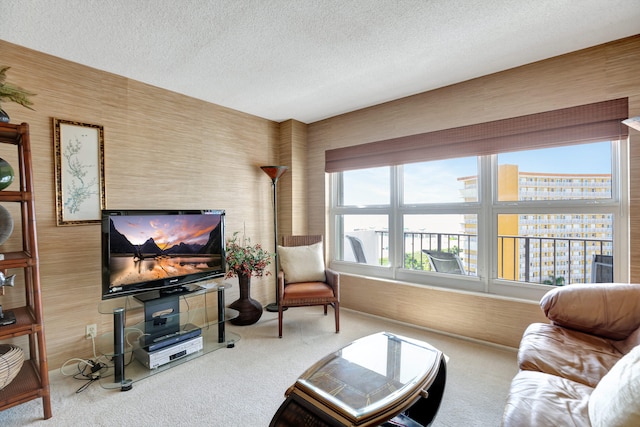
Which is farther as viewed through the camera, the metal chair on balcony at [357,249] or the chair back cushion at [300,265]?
the metal chair on balcony at [357,249]

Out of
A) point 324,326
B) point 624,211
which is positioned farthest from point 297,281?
point 624,211

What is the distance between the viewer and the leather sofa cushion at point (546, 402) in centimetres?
116

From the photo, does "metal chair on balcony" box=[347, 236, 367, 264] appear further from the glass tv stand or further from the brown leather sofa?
the brown leather sofa

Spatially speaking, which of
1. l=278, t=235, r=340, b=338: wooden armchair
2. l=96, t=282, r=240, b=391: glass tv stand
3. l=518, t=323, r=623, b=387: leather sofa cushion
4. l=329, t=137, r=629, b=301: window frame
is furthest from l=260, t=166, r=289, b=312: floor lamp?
l=518, t=323, r=623, b=387: leather sofa cushion

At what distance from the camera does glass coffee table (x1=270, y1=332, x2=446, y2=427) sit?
1.28 metres

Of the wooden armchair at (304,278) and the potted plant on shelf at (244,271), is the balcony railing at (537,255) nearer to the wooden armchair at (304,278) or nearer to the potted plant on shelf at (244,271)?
the wooden armchair at (304,278)

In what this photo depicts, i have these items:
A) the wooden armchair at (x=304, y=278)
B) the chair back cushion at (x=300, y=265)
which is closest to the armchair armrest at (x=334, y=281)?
the wooden armchair at (x=304, y=278)

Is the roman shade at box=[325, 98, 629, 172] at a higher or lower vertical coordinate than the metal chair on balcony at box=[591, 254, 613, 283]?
higher

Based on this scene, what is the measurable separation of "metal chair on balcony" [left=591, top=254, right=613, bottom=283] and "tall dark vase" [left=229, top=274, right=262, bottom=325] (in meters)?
3.07

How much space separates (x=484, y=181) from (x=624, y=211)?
993 mm

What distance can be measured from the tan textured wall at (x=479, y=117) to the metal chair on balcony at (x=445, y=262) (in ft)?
0.98

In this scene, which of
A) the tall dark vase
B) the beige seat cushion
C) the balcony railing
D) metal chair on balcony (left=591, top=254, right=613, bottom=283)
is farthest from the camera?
the tall dark vase

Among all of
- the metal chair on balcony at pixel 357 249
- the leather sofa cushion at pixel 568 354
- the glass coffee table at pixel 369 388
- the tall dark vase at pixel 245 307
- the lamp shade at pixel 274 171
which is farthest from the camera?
the metal chair on balcony at pixel 357 249

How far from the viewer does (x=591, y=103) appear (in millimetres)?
2307
